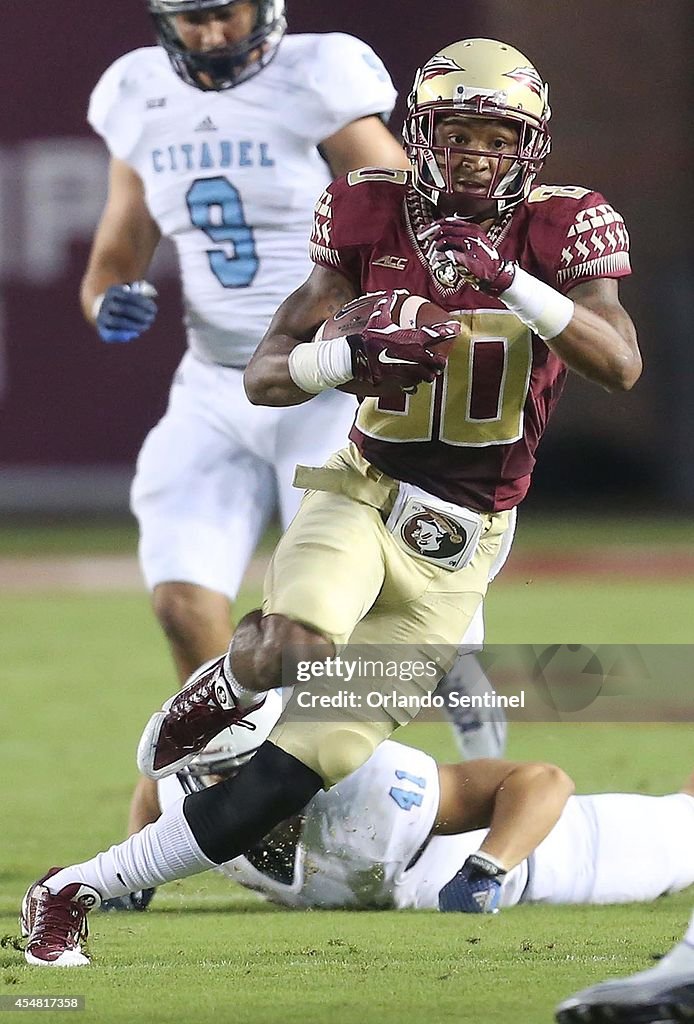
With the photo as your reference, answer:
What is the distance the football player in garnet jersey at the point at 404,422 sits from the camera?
9.78ft

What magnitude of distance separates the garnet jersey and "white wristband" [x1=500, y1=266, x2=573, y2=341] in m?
0.19

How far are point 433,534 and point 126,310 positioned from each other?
127 cm

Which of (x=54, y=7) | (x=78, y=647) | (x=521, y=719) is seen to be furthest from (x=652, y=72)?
(x=521, y=719)

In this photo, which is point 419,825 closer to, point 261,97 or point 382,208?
point 382,208

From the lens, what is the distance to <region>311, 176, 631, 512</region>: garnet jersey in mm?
3207

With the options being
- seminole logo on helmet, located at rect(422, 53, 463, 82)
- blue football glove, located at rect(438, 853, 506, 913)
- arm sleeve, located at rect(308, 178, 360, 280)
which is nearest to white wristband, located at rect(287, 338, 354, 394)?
arm sleeve, located at rect(308, 178, 360, 280)

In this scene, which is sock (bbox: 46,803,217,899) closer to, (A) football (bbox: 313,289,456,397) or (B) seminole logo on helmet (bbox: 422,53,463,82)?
(A) football (bbox: 313,289,456,397)

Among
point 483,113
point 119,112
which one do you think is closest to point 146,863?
point 483,113

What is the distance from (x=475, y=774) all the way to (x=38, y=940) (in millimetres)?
904

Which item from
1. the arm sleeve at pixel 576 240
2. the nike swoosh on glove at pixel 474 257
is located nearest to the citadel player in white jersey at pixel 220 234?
the arm sleeve at pixel 576 240

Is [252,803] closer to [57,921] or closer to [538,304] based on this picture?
[57,921]

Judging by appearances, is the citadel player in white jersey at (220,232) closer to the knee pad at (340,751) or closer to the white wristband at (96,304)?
the white wristband at (96,304)

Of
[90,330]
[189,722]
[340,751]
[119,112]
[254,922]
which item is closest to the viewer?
[340,751]

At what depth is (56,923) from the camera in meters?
3.02
